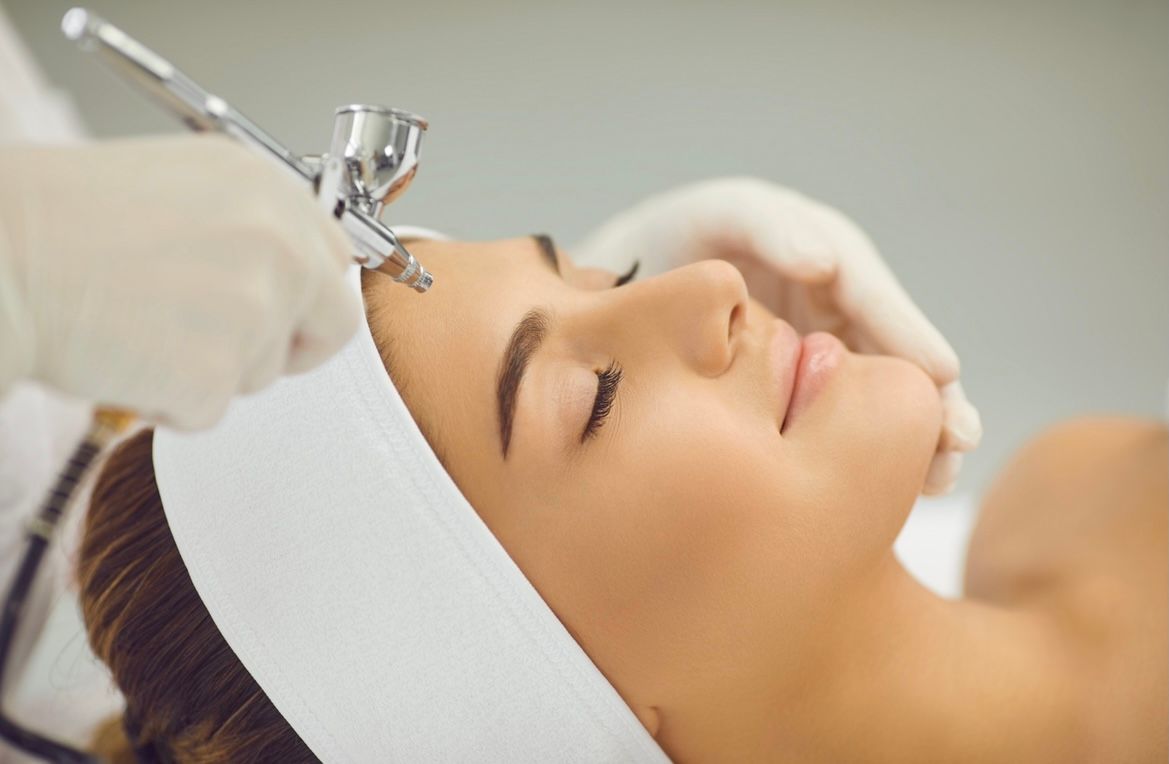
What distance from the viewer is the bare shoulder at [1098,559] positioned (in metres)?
1.12

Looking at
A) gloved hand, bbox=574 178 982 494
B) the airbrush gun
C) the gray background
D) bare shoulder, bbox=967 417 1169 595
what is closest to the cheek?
the airbrush gun

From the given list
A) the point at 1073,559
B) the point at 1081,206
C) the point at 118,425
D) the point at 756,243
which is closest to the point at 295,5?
the point at 118,425

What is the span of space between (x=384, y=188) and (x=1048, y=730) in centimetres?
89

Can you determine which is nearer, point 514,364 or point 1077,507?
point 514,364

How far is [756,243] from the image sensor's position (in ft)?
4.64

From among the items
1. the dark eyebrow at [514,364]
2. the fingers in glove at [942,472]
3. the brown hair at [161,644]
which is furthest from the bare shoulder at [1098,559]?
the brown hair at [161,644]

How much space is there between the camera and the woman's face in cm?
95

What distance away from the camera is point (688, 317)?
0.99m

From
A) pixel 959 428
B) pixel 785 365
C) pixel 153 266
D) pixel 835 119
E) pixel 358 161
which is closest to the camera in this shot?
pixel 153 266

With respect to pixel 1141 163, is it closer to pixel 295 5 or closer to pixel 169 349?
pixel 295 5

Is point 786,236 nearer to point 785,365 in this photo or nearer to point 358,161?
point 785,365

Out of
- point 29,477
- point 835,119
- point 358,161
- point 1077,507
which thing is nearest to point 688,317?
point 358,161

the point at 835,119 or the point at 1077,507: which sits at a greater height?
the point at 835,119

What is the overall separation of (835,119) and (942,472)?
48.0 inches
